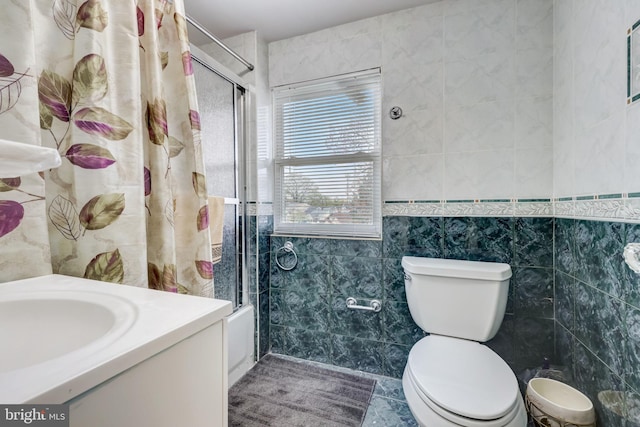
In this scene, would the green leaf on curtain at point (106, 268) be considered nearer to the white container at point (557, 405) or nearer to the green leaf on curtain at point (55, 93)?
the green leaf on curtain at point (55, 93)

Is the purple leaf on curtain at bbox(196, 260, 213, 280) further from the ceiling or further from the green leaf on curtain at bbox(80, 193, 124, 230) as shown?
the ceiling

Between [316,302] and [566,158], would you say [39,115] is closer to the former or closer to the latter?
[316,302]

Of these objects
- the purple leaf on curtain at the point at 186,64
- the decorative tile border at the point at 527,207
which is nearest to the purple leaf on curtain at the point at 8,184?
the purple leaf on curtain at the point at 186,64

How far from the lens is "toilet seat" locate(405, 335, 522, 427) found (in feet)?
3.08

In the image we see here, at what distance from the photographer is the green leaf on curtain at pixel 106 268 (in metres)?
0.84

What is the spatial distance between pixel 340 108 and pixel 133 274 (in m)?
1.50

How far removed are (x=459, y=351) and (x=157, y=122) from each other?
153cm

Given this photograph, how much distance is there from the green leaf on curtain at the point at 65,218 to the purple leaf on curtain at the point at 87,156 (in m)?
0.12

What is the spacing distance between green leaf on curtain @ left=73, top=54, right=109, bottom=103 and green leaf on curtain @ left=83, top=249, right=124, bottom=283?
1.53ft

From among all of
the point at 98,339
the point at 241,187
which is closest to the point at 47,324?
the point at 98,339

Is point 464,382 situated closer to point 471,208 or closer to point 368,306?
point 368,306

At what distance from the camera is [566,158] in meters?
1.35

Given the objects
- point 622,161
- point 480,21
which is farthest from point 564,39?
point 622,161

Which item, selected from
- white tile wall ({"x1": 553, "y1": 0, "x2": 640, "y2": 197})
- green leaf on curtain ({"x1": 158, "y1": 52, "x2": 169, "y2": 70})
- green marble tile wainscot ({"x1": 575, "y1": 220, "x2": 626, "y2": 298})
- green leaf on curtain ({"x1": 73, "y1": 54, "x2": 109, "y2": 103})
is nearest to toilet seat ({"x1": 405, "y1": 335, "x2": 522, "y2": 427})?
green marble tile wainscot ({"x1": 575, "y1": 220, "x2": 626, "y2": 298})
